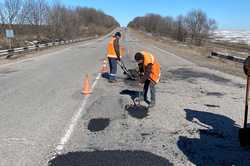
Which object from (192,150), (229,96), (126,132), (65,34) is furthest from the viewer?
(65,34)

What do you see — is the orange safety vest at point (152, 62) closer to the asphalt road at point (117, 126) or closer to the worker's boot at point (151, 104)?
the worker's boot at point (151, 104)

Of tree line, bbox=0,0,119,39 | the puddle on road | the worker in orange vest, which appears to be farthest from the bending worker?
tree line, bbox=0,0,119,39

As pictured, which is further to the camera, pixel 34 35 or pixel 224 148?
pixel 34 35

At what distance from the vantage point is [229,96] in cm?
1048

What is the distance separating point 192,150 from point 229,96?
5.41 meters

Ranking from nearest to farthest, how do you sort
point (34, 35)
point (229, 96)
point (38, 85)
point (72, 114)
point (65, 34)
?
point (72, 114) → point (229, 96) → point (38, 85) → point (34, 35) → point (65, 34)

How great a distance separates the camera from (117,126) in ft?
22.4

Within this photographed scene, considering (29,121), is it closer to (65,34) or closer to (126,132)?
(126,132)

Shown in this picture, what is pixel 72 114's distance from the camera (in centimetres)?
777

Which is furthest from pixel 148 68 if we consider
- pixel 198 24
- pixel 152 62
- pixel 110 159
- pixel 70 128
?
pixel 198 24

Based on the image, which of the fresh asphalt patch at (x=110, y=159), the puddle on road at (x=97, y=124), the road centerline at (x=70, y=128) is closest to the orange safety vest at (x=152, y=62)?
the puddle on road at (x=97, y=124)

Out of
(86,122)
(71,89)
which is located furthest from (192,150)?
(71,89)

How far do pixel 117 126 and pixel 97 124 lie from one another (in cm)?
43

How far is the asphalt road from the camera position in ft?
17.0
